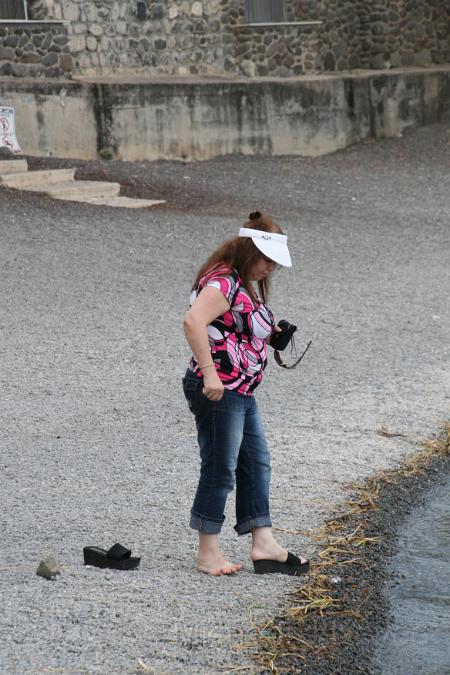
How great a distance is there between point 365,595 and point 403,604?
0.17m

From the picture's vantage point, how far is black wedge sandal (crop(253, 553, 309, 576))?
5.00 m

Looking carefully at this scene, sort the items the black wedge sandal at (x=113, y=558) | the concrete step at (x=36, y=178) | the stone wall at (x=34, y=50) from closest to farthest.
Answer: the black wedge sandal at (x=113, y=558) < the concrete step at (x=36, y=178) < the stone wall at (x=34, y=50)

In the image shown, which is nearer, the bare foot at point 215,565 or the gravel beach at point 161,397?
the gravel beach at point 161,397

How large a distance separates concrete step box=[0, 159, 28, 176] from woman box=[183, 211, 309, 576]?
10869mm

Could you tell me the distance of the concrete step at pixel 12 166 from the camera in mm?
15250

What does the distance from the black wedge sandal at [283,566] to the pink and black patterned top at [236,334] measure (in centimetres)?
77

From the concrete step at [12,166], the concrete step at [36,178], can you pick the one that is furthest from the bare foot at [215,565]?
the concrete step at [12,166]

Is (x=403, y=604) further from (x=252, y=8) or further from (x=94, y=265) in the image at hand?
(x=252, y=8)

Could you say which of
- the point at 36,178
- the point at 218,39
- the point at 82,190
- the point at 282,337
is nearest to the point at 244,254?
the point at 282,337

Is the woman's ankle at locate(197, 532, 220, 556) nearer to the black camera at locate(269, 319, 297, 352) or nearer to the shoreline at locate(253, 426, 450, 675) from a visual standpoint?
the shoreline at locate(253, 426, 450, 675)

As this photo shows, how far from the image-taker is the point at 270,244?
4703mm

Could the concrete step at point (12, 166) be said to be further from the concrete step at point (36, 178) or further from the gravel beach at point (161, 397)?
the gravel beach at point (161, 397)

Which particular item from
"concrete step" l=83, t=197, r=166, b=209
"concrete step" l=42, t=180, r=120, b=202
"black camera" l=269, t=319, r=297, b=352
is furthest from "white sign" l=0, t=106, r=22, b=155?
"black camera" l=269, t=319, r=297, b=352

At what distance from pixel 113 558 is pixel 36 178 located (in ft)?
36.1
